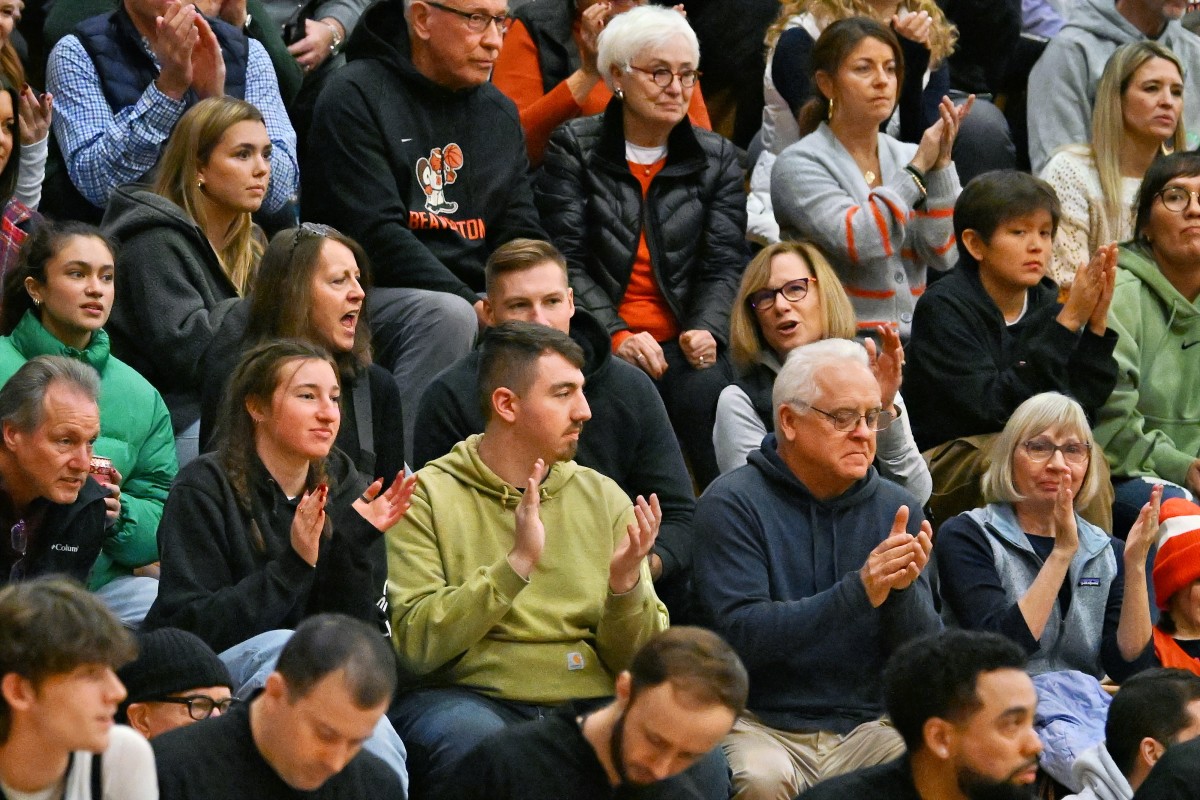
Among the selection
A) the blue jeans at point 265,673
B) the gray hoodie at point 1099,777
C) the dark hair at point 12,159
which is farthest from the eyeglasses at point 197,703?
the dark hair at point 12,159

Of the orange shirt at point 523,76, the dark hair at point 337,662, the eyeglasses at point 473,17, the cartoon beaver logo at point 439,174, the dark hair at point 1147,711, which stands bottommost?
the dark hair at point 1147,711

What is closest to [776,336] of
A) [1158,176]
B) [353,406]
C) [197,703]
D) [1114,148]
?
[353,406]

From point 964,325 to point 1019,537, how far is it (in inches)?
37.0

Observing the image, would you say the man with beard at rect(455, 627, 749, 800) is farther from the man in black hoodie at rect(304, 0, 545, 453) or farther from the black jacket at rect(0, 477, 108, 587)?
the man in black hoodie at rect(304, 0, 545, 453)

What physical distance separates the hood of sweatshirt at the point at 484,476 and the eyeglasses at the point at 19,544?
1001 millimetres

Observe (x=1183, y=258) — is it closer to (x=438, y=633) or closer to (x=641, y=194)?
(x=641, y=194)

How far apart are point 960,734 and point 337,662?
138cm

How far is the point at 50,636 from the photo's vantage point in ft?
11.2

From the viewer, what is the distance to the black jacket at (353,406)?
17.3ft

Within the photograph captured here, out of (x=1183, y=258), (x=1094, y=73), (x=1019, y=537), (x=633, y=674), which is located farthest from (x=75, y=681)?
(x=1094, y=73)

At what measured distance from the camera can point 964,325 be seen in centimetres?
624

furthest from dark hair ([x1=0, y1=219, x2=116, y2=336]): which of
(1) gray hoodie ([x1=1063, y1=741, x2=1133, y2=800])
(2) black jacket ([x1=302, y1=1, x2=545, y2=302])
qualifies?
(1) gray hoodie ([x1=1063, y1=741, x2=1133, y2=800])

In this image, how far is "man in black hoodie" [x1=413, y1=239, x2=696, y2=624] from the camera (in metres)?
5.42

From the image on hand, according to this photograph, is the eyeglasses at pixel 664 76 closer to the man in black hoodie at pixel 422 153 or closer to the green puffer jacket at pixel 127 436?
the man in black hoodie at pixel 422 153
